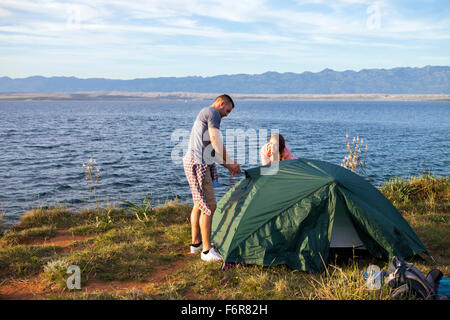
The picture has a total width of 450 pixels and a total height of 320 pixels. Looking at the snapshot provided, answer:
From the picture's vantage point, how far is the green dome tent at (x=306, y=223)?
18.9ft

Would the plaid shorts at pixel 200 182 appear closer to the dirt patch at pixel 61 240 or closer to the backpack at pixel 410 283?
the backpack at pixel 410 283

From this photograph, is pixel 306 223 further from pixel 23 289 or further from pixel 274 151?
pixel 23 289

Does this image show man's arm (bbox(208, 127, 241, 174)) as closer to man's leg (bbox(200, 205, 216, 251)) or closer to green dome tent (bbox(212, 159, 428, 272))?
green dome tent (bbox(212, 159, 428, 272))

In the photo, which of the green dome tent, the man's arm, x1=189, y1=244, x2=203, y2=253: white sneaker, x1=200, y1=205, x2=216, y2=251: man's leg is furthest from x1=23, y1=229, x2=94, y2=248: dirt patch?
the man's arm

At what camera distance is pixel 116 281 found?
550 centimetres

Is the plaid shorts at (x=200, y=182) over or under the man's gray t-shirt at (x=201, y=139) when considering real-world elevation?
under

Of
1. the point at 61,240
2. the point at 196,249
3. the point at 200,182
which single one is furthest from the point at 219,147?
the point at 61,240

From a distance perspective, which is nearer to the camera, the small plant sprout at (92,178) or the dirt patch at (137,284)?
the dirt patch at (137,284)

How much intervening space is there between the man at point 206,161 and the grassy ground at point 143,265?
2.16 feet

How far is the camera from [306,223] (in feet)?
19.1

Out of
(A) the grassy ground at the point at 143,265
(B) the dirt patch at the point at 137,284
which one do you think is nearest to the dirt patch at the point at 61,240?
(A) the grassy ground at the point at 143,265

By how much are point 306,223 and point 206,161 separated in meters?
1.84
